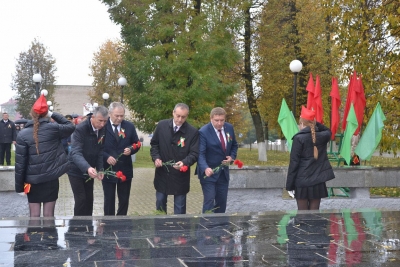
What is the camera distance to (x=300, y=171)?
8.87 meters

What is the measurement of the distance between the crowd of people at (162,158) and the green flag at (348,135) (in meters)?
3.28

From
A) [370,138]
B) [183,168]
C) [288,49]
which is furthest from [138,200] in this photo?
[288,49]

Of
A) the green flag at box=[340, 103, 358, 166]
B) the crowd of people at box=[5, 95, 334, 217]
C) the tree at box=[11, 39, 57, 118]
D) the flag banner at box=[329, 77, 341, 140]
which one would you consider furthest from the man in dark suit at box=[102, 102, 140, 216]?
the tree at box=[11, 39, 57, 118]

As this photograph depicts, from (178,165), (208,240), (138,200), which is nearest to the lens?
(208,240)

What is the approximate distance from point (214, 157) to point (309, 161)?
1.37 m

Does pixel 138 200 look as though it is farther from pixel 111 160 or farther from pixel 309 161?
pixel 309 161

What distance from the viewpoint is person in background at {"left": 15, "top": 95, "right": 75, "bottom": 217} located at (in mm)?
7984

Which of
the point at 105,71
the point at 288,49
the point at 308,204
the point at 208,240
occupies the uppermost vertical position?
the point at 105,71

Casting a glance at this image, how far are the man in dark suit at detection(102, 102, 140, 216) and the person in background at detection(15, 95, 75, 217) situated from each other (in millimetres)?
1181

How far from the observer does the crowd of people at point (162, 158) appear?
822 cm

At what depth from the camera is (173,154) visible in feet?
30.5

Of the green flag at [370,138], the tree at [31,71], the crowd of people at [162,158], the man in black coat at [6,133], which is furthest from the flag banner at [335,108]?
the tree at [31,71]

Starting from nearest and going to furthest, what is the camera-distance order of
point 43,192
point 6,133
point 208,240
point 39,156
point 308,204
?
point 208,240 → point 39,156 → point 43,192 → point 308,204 → point 6,133

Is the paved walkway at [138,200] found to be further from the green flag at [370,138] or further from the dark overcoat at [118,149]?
the green flag at [370,138]
